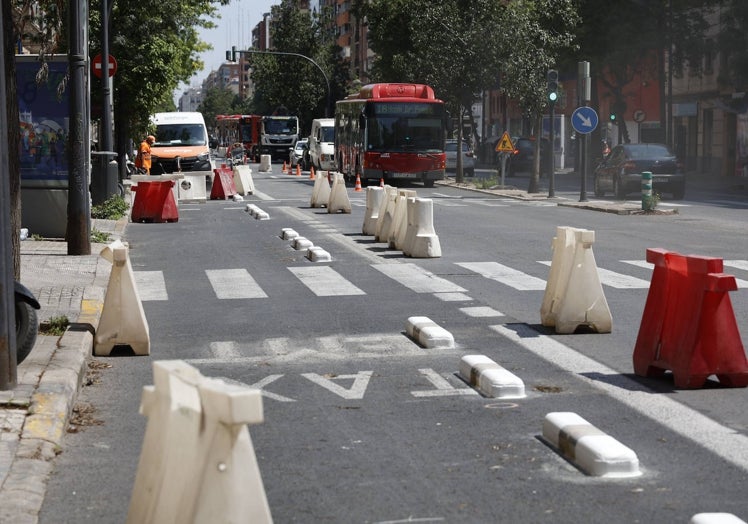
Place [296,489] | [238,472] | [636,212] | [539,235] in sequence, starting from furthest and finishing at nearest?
[636,212]
[539,235]
[296,489]
[238,472]

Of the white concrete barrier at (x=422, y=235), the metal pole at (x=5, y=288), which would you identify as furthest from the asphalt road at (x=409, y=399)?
the metal pole at (x=5, y=288)

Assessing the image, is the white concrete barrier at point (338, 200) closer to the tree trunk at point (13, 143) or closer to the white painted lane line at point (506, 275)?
the white painted lane line at point (506, 275)

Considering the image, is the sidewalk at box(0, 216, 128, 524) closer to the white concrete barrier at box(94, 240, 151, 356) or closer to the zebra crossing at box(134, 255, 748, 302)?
the white concrete barrier at box(94, 240, 151, 356)

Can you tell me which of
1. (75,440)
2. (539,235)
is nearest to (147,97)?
(539,235)

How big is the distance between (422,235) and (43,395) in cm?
1086

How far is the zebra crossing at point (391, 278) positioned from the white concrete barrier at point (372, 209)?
17.5ft

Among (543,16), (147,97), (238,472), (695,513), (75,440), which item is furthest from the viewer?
(543,16)

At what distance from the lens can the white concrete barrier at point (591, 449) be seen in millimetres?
6184

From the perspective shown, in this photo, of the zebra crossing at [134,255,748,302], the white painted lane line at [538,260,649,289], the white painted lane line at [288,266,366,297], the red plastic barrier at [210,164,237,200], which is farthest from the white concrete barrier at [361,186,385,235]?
the red plastic barrier at [210,164,237,200]

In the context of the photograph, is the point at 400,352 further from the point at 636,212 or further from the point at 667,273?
the point at 636,212

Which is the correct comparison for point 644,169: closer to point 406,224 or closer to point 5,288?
point 406,224

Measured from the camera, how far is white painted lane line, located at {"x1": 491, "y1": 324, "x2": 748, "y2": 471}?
6914 mm

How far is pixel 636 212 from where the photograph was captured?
29.7 meters

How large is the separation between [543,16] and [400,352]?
38139 millimetres
